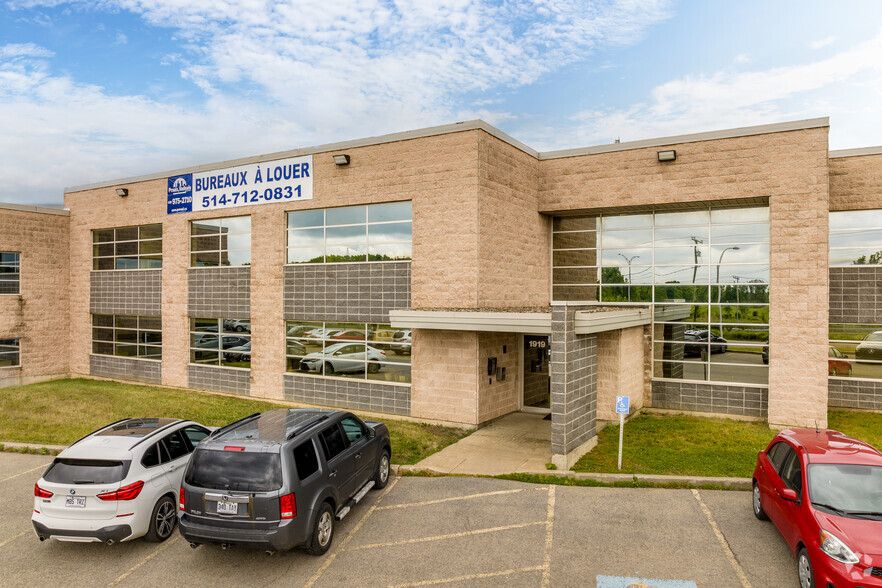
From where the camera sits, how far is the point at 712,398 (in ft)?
51.4

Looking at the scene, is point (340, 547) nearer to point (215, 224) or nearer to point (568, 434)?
point (568, 434)

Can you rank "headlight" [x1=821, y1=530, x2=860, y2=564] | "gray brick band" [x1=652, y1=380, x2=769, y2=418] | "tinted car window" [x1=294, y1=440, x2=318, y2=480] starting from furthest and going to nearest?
"gray brick band" [x1=652, y1=380, x2=769, y2=418], "tinted car window" [x1=294, y1=440, x2=318, y2=480], "headlight" [x1=821, y1=530, x2=860, y2=564]

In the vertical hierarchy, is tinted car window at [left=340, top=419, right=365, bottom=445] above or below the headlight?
above

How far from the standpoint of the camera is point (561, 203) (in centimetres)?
1714

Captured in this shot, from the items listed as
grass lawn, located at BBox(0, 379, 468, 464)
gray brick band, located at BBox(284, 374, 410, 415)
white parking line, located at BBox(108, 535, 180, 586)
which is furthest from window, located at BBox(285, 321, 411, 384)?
white parking line, located at BBox(108, 535, 180, 586)

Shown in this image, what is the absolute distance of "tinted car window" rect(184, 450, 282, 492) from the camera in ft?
22.5

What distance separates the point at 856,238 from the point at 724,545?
13.2 m

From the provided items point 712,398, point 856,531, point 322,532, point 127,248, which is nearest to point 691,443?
point 712,398

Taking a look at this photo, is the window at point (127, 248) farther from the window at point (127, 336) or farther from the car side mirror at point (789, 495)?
the car side mirror at point (789, 495)

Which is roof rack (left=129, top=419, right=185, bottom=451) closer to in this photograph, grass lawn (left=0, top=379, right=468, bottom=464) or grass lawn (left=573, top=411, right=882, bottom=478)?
grass lawn (left=0, top=379, right=468, bottom=464)

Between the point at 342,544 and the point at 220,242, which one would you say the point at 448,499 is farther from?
the point at 220,242

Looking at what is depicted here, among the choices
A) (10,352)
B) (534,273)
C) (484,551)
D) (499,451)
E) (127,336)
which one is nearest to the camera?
(484,551)

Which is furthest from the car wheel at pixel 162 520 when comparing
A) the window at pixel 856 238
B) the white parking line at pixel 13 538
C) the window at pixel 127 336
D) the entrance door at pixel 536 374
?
the window at pixel 856 238

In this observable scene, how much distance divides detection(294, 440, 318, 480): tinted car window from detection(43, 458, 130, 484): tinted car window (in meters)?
2.51
